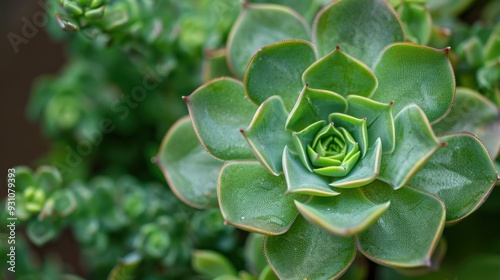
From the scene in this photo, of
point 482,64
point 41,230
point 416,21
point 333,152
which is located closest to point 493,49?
point 482,64

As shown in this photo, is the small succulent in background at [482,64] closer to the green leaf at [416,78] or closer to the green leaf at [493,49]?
the green leaf at [493,49]

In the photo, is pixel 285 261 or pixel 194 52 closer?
pixel 285 261

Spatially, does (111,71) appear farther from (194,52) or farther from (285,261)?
(285,261)

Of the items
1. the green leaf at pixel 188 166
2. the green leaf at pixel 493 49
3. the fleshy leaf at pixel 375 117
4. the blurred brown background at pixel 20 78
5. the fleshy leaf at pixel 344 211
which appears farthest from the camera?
the blurred brown background at pixel 20 78

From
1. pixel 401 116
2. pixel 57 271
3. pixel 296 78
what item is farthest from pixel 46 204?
pixel 401 116

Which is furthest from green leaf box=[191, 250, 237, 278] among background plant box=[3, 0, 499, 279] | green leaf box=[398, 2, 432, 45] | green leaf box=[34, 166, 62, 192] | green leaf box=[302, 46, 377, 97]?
green leaf box=[398, 2, 432, 45]

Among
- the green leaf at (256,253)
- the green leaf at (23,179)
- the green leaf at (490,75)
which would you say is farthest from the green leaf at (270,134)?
the green leaf at (23,179)

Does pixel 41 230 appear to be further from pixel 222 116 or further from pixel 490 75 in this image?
pixel 490 75
